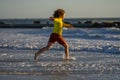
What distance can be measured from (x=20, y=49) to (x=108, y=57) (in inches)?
181

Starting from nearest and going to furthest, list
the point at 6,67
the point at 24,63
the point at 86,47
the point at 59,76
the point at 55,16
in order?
the point at 59,76, the point at 6,67, the point at 24,63, the point at 55,16, the point at 86,47

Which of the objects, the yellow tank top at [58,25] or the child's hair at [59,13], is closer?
the child's hair at [59,13]

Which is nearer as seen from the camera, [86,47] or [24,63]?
[24,63]

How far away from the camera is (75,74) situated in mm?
9703

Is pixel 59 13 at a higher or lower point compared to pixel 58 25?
higher

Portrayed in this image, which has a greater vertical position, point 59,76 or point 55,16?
Answer: point 55,16

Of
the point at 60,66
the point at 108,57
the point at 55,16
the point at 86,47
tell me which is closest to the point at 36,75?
the point at 60,66

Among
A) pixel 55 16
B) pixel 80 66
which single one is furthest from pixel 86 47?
pixel 80 66

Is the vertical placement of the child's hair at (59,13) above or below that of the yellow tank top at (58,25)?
above

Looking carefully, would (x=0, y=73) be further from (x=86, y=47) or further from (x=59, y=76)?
(x=86, y=47)

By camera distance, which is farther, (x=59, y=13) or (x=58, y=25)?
(x=58, y=25)

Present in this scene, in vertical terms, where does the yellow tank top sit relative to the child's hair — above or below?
below

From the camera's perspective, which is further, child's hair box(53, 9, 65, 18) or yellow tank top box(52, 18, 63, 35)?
yellow tank top box(52, 18, 63, 35)

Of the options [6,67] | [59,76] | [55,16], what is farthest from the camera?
[55,16]
